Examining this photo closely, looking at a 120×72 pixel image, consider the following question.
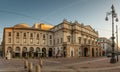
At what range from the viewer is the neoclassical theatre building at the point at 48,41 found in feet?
212

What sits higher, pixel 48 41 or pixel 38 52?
pixel 48 41

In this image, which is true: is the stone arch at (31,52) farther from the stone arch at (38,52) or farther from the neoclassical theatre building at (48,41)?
the stone arch at (38,52)

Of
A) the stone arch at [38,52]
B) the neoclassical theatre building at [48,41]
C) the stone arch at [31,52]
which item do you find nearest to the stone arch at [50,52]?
the neoclassical theatre building at [48,41]

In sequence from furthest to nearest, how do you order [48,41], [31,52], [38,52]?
[48,41], [38,52], [31,52]

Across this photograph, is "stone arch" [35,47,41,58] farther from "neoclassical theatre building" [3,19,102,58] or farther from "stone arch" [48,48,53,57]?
"stone arch" [48,48,53,57]

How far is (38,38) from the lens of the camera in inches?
2781

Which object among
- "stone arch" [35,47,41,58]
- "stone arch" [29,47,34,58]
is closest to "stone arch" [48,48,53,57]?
"stone arch" [35,47,41,58]

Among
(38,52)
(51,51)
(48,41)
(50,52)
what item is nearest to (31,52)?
(38,52)

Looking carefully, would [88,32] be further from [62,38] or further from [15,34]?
[15,34]

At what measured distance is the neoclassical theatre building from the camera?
212 feet

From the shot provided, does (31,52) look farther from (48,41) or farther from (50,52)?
(50,52)

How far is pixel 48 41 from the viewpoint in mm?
72875

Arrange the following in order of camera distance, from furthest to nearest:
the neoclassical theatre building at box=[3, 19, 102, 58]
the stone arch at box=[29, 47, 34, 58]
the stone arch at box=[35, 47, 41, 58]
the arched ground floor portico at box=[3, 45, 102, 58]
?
the stone arch at box=[35, 47, 41, 58] → the stone arch at box=[29, 47, 34, 58] → the neoclassical theatre building at box=[3, 19, 102, 58] → the arched ground floor portico at box=[3, 45, 102, 58]

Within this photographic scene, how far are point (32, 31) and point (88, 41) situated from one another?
28.8 meters
